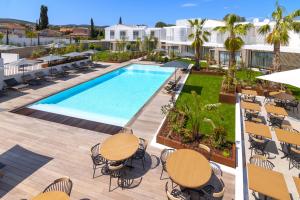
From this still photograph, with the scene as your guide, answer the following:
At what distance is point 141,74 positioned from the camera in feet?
92.6

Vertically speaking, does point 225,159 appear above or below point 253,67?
below

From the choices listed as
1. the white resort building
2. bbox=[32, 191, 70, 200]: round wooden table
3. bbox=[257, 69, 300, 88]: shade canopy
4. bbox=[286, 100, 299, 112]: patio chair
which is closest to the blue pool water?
→ bbox=[32, 191, 70, 200]: round wooden table

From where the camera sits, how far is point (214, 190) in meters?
7.18

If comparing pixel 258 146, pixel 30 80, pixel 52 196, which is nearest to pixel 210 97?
pixel 258 146

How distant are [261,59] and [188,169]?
26.5m

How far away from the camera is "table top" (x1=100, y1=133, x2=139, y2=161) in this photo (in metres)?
7.60

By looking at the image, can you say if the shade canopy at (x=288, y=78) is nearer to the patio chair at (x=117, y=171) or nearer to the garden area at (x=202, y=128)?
the garden area at (x=202, y=128)

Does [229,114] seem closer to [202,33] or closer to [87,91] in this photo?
[87,91]

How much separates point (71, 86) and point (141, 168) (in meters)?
13.1

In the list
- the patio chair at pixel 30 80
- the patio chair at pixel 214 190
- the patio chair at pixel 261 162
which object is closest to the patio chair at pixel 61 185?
the patio chair at pixel 214 190

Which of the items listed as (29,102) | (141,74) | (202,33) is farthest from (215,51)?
(29,102)

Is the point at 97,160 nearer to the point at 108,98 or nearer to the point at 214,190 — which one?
the point at 214,190

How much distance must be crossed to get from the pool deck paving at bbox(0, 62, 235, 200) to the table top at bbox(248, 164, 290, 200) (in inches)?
33.1

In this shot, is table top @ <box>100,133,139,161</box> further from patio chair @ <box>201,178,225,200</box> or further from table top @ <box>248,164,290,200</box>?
table top @ <box>248,164,290,200</box>
